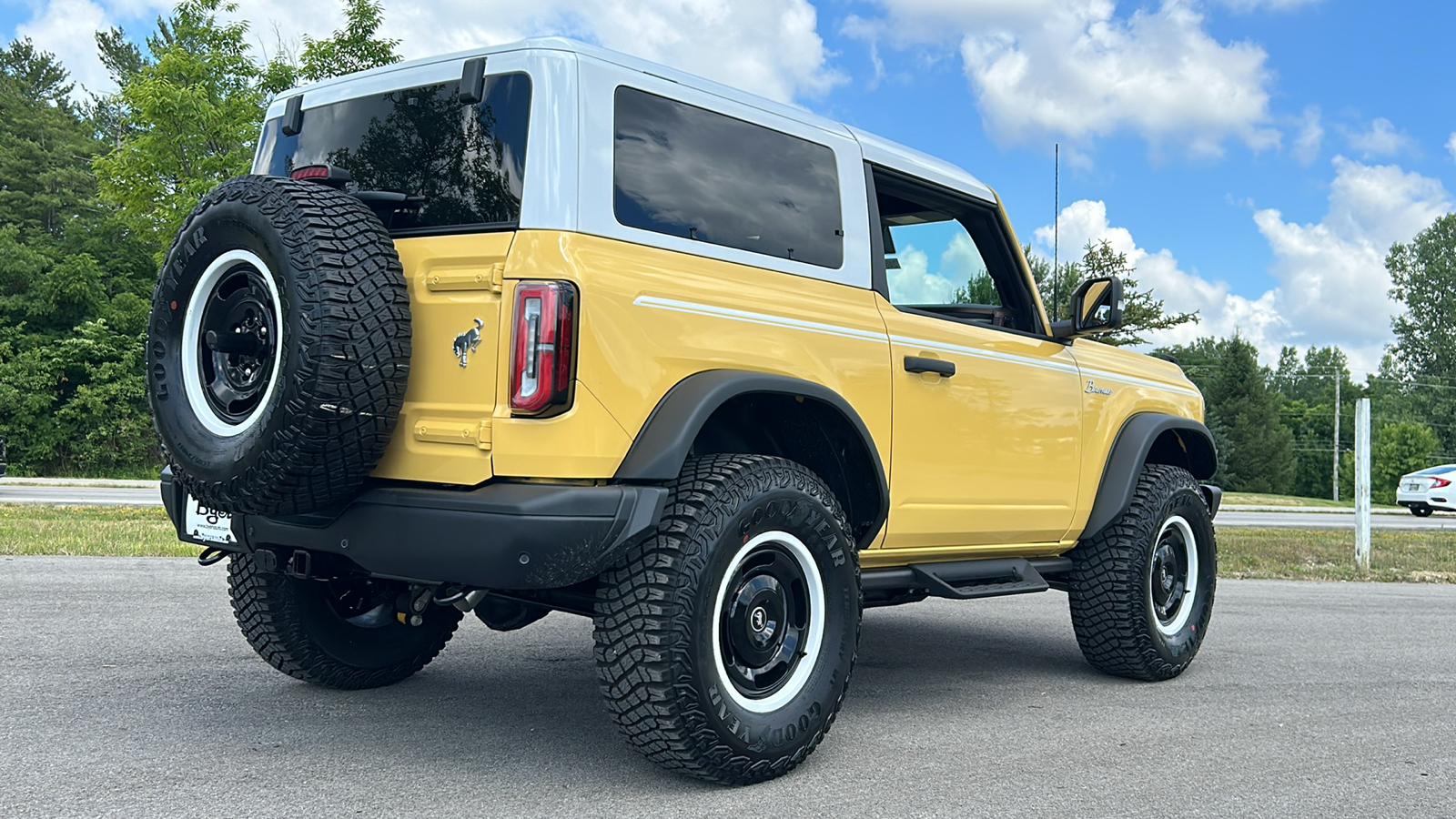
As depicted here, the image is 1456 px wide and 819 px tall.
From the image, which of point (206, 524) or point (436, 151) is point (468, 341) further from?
point (206, 524)

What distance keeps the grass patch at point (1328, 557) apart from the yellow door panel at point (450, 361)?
8.91m

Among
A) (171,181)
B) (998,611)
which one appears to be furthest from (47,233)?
(998,611)

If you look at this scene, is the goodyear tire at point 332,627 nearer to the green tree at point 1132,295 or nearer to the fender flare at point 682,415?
the fender flare at point 682,415

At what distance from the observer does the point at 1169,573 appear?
570 cm

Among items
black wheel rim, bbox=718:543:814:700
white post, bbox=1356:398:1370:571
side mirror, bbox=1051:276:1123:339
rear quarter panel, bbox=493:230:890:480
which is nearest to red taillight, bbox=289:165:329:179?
rear quarter panel, bbox=493:230:890:480

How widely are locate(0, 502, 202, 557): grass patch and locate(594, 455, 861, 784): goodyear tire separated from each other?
699 cm

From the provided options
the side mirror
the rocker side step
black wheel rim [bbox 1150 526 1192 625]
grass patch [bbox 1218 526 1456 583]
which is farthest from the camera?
grass patch [bbox 1218 526 1456 583]

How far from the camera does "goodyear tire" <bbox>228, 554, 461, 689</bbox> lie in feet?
14.5

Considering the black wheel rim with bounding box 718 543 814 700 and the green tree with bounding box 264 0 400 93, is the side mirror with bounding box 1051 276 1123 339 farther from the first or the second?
the green tree with bounding box 264 0 400 93

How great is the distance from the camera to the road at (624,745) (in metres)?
3.36

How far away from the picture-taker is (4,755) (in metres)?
3.60

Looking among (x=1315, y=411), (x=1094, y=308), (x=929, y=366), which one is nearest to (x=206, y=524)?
→ (x=929, y=366)

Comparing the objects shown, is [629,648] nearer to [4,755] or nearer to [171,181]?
[4,755]

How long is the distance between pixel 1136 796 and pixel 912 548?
4.23ft
